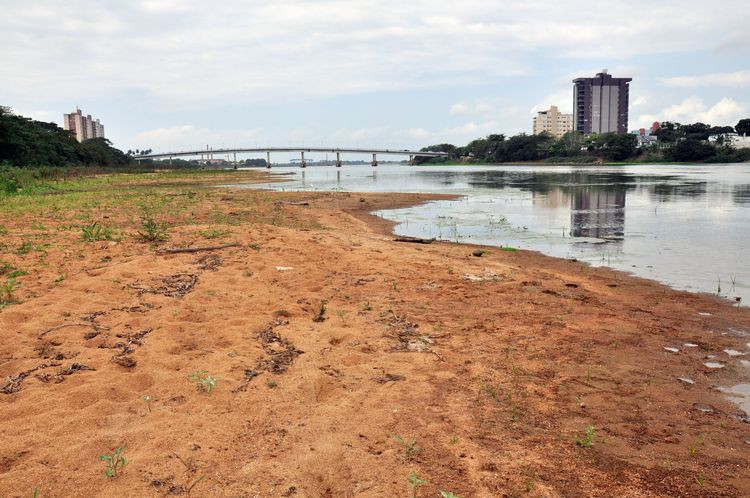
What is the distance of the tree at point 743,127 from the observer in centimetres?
12325

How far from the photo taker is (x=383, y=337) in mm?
6293

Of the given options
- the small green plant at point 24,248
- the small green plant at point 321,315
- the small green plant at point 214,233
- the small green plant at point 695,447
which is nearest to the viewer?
the small green plant at point 695,447

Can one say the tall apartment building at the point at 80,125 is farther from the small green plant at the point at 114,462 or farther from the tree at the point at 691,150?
the small green plant at the point at 114,462

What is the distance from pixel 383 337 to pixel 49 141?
66459 mm

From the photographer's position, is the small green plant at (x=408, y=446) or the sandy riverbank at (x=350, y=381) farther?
the small green plant at (x=408, y=446)

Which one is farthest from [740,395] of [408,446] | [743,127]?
[743,127]

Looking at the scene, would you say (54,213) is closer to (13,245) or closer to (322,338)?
(13,245)

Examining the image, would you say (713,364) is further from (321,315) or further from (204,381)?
(204,381)

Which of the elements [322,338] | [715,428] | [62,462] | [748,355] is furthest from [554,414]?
[62,462]

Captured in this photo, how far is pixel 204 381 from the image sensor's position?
4.73 meters

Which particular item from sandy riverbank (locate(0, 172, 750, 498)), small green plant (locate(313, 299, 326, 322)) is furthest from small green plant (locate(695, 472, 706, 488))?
small green plant (locate(313, 299, 326, 322))

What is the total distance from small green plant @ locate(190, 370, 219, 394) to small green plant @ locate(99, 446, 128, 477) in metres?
1.08

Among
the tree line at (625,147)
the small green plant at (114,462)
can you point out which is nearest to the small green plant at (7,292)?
the small green plant at (114,462)

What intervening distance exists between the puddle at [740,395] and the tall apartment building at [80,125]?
570ft
